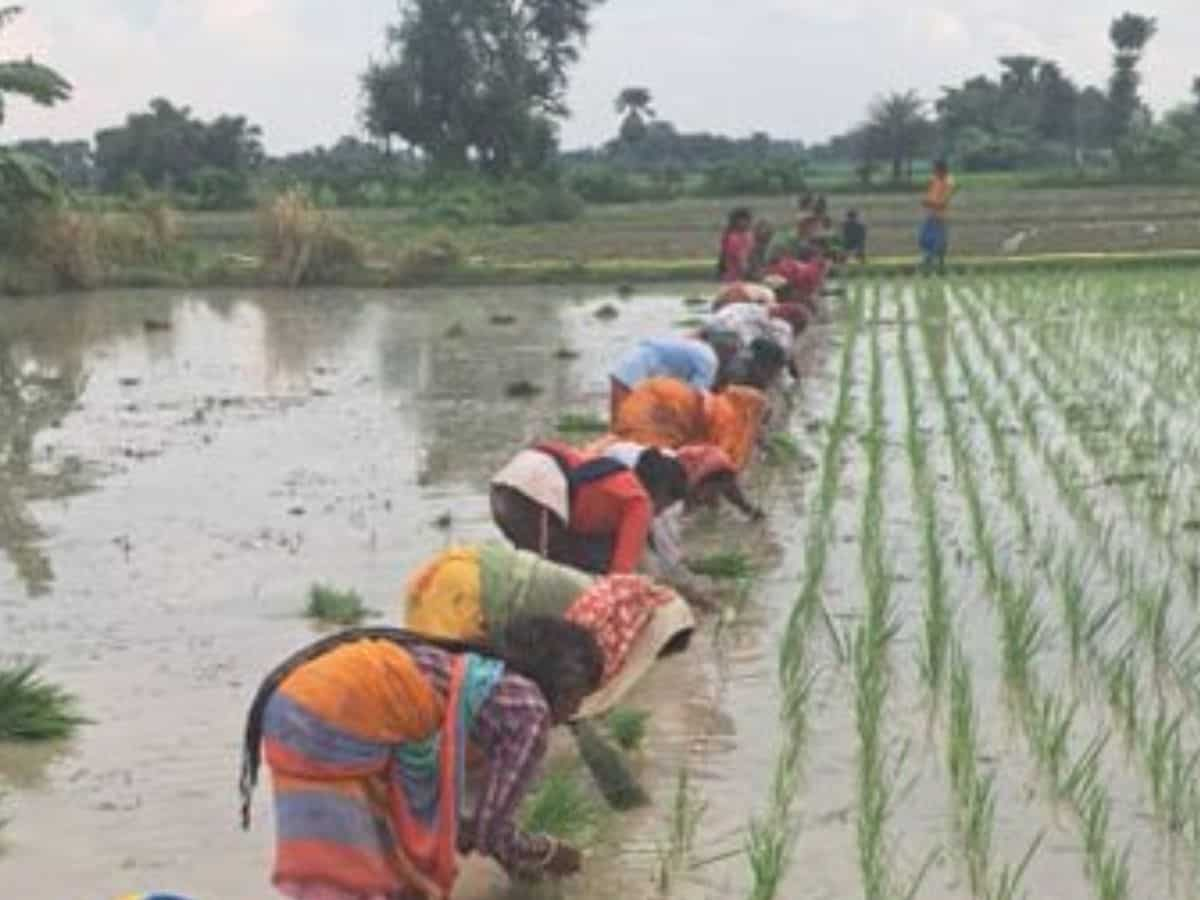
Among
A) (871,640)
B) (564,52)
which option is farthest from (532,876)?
(564,52)

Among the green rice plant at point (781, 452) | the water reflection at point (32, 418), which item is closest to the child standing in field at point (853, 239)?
the water reflection at point (32, 418)

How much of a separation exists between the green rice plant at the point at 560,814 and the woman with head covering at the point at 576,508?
1170mm

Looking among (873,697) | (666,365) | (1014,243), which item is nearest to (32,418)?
(666,365)

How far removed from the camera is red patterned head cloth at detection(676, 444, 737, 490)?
23.8 feet

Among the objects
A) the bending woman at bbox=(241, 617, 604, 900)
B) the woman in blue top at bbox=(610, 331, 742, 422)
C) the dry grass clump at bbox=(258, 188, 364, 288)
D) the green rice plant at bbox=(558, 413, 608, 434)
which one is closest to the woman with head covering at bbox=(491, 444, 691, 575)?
the bending woman at bbox=(241, 617, 604, 900)

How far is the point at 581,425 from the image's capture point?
10.7 m

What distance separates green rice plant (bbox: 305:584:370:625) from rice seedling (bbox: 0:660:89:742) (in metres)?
1.27

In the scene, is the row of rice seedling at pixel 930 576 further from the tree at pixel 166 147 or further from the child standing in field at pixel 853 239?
the tree at pixel 166 147

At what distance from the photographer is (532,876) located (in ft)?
13.0

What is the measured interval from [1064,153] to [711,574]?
2233 inches

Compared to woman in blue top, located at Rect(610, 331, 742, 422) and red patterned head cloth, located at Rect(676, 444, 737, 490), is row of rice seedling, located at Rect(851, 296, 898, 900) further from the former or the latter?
woman in blue top, located at Rect(610, 331, 742, 422)

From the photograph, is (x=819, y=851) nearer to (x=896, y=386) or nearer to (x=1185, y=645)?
(x=1185, y=645)

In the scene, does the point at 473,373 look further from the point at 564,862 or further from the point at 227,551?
the point at 564,862

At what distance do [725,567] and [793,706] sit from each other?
5.87ft
